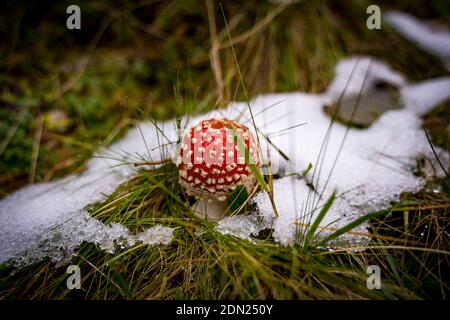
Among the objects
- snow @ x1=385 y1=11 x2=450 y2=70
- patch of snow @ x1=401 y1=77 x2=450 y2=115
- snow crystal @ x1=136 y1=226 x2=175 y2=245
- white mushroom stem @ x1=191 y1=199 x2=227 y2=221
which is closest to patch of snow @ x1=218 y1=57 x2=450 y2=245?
patch of snow @ x1=401 y1=77 x2=450 y2=115

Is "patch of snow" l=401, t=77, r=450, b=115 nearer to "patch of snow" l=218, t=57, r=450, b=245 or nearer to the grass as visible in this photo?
"patch of snow" l=218, t=57, r=450, b=245

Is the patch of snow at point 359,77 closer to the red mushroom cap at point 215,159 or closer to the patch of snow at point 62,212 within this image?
the red mushroom cap at point 215,159

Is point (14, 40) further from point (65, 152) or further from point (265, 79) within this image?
point (265, 79)

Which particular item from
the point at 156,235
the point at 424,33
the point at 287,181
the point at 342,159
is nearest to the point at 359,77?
the point at 424,33

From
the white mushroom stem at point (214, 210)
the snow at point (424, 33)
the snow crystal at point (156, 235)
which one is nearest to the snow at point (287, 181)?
the snow crystal at point (156, 235)

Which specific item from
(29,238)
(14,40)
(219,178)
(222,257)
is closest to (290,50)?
(219,178)
